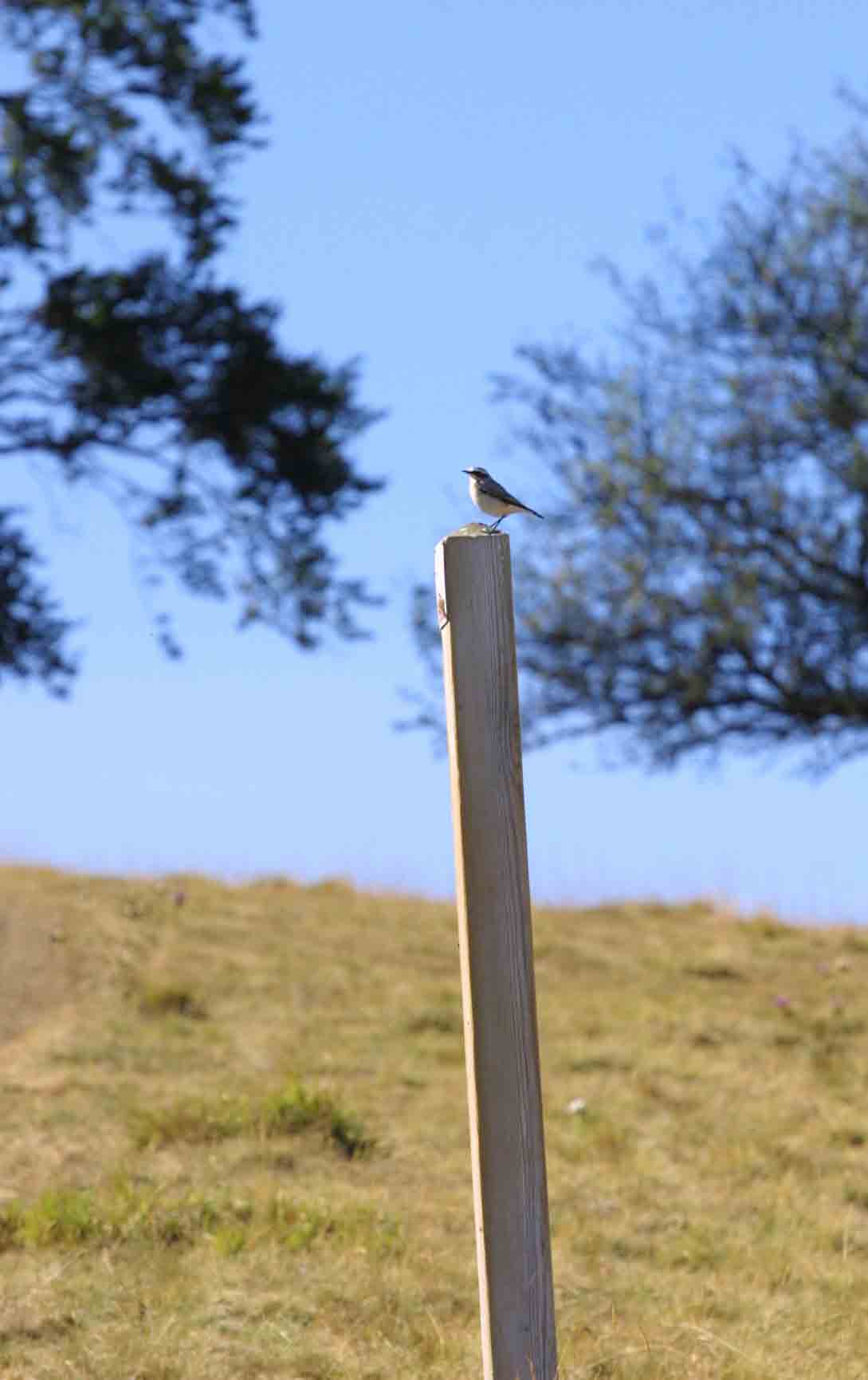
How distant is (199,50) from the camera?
16.6m

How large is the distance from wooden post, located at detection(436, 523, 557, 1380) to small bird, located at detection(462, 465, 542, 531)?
55 cm

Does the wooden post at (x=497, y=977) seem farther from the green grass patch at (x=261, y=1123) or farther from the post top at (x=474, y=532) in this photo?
the green grass patch at (x=261, y=1123)

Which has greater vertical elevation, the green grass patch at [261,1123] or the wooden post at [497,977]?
the wooden post at [497,977]

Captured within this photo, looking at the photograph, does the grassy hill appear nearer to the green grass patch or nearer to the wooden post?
the green grass patch

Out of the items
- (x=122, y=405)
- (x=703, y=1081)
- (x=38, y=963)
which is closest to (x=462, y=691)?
(x=703, y=1081)

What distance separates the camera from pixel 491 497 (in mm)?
5164

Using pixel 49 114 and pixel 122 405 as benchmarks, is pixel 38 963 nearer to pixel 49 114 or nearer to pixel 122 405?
pixel 122 405

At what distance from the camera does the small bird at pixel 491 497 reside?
5.16m

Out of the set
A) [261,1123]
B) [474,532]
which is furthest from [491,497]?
[261,1123]

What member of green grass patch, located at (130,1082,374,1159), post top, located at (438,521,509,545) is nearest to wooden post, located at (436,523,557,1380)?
post top, located at (438,521,509,545)

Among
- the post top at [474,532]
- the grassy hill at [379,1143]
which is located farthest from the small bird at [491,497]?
the grassy hill at [379,1143]

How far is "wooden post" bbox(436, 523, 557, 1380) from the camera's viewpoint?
177 inches

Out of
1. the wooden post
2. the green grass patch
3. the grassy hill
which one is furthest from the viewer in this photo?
the green grass patch

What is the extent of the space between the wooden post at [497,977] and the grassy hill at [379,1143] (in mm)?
1121
